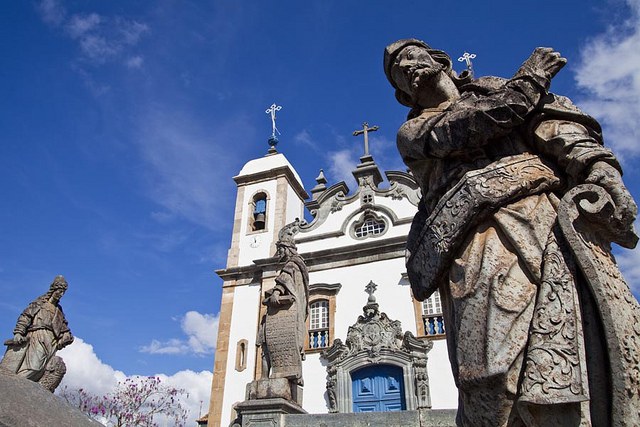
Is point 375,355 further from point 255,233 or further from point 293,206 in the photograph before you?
point 293,206

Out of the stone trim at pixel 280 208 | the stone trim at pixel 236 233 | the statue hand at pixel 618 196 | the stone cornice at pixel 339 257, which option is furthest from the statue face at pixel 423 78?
the stone trim at pixel 236 233

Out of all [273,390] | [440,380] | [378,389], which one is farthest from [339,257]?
[273,390]

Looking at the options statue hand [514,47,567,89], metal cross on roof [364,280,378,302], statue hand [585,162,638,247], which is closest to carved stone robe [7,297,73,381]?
statue hand [514,47,567,89]

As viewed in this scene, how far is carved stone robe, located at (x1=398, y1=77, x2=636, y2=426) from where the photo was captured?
1576mm

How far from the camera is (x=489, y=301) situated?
5.60 ft

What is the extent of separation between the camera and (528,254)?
1751 mm

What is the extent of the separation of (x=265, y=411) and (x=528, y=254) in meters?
4.83

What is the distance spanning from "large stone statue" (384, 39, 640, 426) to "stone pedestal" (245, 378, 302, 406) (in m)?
4.47

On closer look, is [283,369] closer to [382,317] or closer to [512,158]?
[512,158]

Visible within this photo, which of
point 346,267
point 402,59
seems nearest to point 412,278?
point 402,59

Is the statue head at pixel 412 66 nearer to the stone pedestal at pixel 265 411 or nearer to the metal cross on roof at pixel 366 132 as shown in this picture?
the stone pedestal at pixel 265 411

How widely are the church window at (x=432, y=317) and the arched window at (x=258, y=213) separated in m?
7.80

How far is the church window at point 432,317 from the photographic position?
1477 centimetres

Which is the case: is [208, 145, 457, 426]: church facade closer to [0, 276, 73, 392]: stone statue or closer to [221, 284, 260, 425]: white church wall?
[221, 284, 260, 425]: white church wall
